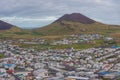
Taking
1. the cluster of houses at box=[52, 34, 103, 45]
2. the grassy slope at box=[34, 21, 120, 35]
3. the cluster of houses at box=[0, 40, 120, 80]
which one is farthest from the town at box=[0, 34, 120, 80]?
the grassy slope at box=[34, 21, 120, 35]

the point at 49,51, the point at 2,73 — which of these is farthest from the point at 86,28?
the point at 2,73

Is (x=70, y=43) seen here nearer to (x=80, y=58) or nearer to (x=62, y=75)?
(x=80, y=58)

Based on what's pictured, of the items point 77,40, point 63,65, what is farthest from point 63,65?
point 77,40

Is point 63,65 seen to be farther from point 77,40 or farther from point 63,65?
point 77,40

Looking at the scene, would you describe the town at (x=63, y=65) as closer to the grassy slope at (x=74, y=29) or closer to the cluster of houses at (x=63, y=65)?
the cluster of houses at (x=63, y=65)

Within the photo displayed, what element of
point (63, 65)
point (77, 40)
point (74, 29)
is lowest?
point (63, 65)

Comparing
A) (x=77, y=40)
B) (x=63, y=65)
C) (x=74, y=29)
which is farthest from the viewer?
(x=74, y=29)

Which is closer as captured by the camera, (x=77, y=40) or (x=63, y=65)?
(x=63, y=65)

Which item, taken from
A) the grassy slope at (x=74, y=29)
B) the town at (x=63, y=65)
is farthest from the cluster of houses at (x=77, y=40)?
the grassy slope at (x=74, y=29)
